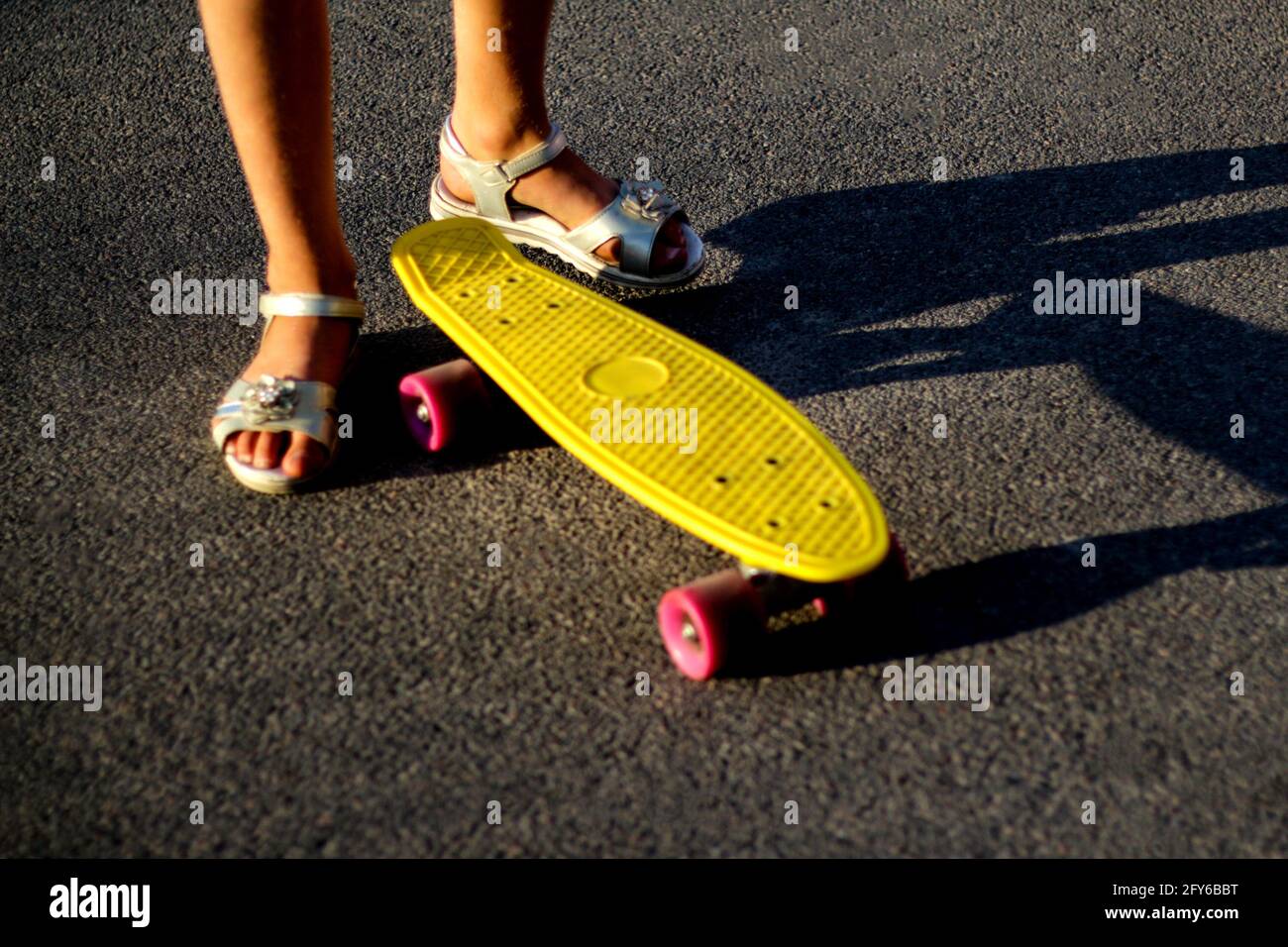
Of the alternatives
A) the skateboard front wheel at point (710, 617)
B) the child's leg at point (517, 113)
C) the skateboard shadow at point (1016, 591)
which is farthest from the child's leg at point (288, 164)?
the skateboard shadow at point (1016, 591)

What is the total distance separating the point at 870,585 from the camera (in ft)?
5.97

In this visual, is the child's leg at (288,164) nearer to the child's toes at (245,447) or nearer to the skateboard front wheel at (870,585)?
the child's toes at (245,447)

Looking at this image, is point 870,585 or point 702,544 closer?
point 870,585

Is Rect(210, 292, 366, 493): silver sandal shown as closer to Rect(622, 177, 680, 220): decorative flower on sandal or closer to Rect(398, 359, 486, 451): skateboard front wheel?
Rect(398, 359, 486, 451): skateboard front wheel

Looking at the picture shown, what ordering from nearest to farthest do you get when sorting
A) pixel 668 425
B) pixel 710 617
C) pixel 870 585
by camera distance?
pixel 710 617, pixel 870 585, pixel 668 425

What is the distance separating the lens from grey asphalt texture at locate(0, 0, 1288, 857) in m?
1.64

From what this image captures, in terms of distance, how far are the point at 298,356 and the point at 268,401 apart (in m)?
0.13

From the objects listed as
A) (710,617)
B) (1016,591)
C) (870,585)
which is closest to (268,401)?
(710,617)

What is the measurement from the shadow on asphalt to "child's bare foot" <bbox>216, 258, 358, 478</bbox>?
0.11 meters

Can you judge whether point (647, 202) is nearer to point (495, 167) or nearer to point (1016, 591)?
point (495, 167)

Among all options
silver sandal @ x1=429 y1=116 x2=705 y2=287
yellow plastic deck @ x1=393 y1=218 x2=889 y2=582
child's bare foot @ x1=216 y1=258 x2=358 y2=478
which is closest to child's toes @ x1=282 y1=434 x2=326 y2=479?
child's bare foot @ x1=216 y1=258 x2=358 y2=478

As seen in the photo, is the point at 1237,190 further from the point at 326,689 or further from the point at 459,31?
the point at 326,689

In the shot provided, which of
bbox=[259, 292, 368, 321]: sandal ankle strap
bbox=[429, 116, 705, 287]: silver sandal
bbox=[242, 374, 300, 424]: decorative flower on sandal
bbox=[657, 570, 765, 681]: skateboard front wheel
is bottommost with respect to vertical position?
A: bbox=[657, 570, 765, 681]: skateboard front wheel

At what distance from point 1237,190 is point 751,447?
161cm
